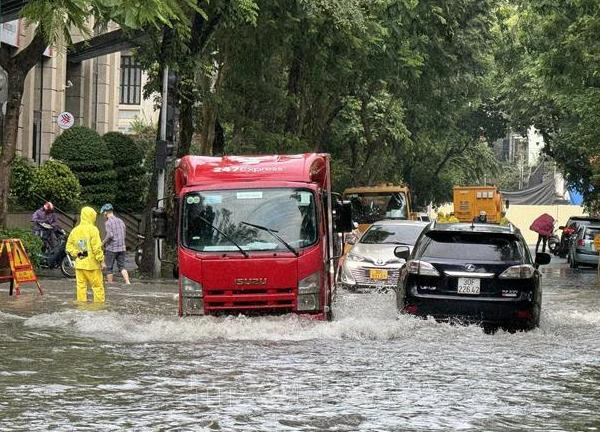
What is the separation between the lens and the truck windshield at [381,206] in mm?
37438

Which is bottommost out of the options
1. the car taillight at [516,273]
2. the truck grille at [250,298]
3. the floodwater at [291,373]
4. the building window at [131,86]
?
the floodwater at [291,373]

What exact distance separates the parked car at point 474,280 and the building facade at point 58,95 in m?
21.1

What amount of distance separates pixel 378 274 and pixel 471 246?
7477mm

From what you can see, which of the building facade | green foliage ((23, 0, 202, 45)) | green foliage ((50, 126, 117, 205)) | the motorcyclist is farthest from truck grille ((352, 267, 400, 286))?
green foliage ((50, 126, 117, 205))

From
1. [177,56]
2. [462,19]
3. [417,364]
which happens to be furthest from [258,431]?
[462,19]

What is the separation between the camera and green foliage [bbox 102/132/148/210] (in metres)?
39.1

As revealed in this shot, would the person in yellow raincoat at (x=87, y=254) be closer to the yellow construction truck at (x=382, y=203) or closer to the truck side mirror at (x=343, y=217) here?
the truck side mirror at (x=343, y=217)

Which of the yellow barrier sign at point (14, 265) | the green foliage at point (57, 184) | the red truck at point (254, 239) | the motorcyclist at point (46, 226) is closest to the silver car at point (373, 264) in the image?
the yellow barrier sign at point (14, 265)

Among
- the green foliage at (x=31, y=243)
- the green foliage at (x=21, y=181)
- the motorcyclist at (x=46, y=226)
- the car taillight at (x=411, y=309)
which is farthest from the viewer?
the green foliage at (x=21, y=181)

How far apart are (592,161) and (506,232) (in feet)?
92.3

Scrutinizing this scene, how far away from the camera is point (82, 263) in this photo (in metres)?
19.8

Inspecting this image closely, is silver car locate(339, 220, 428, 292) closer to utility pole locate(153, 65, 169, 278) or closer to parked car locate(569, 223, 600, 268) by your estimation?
utility pole locate(153, 65, 169, 278)

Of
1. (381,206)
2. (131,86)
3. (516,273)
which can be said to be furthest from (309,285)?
(131,86)

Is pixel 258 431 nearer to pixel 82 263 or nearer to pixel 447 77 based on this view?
pixel 82 263
